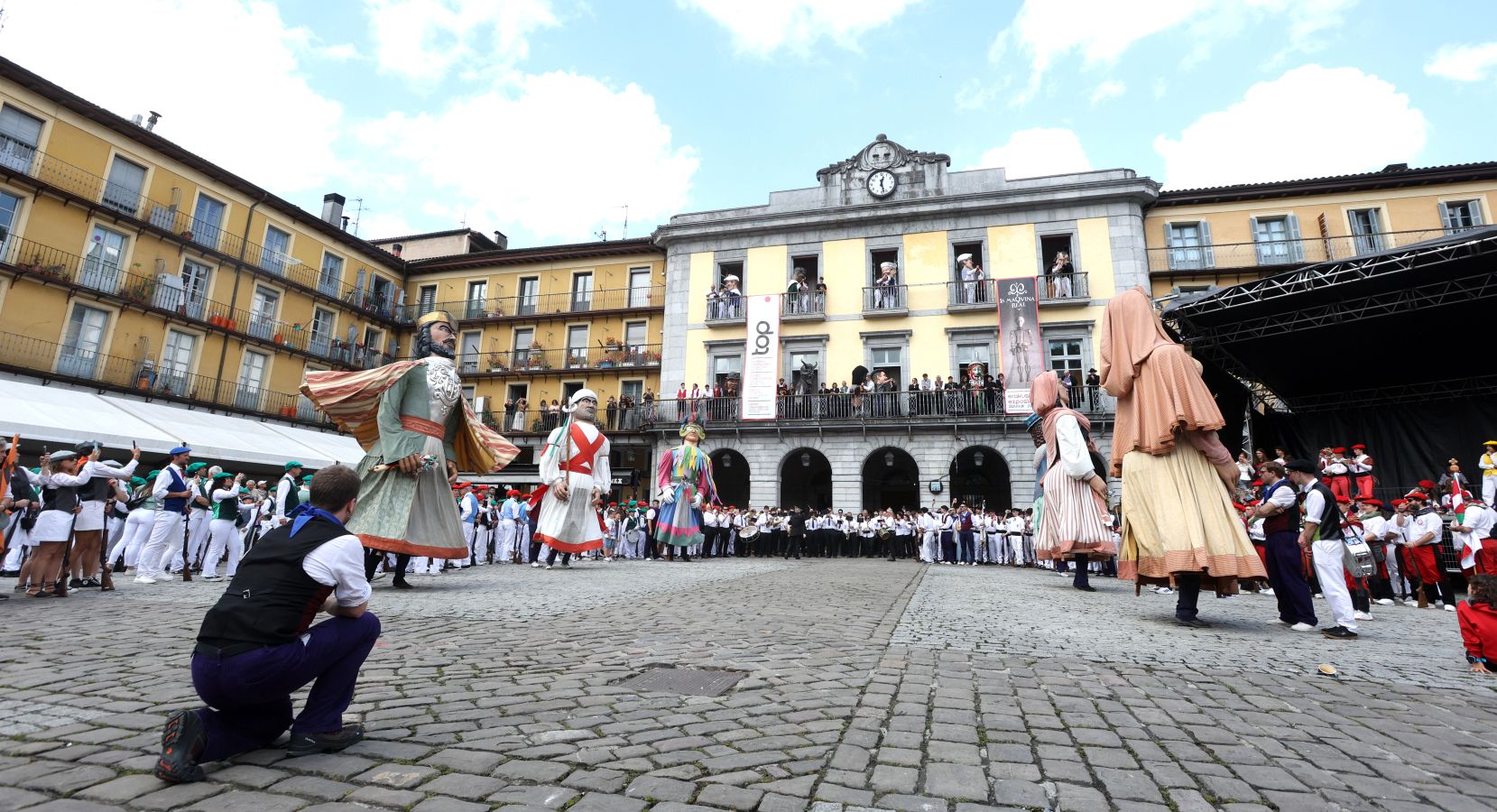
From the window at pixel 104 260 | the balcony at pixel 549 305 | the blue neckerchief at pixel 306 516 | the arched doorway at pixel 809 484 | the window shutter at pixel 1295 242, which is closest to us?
the blue neckerchief at pixel 306 516

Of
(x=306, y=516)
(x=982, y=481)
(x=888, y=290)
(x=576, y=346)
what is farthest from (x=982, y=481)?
(x=306, y=516)

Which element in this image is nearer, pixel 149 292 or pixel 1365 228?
pixel 149 292

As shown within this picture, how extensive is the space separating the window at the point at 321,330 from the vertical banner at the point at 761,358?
18.2 metres

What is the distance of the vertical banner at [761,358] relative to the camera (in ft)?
84.3

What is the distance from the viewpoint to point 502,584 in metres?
8.49

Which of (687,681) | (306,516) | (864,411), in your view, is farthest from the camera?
(864,411)

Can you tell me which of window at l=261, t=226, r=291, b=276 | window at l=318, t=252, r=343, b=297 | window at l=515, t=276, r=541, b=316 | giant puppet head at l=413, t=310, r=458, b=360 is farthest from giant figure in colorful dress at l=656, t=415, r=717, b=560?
window at l=318, t=252, r=343, b=297

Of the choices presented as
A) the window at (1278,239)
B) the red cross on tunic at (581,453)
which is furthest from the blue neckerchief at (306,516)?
the window at (1278,239)

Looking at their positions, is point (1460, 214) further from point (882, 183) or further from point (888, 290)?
point (882, 183)

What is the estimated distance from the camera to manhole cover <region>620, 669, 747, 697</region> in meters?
3.42

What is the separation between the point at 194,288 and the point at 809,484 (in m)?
24.1

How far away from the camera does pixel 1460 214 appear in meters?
24.0

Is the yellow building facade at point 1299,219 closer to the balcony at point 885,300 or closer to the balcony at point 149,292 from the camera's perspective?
the balcony at point 885,300

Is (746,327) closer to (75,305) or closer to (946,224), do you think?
(946,224)
